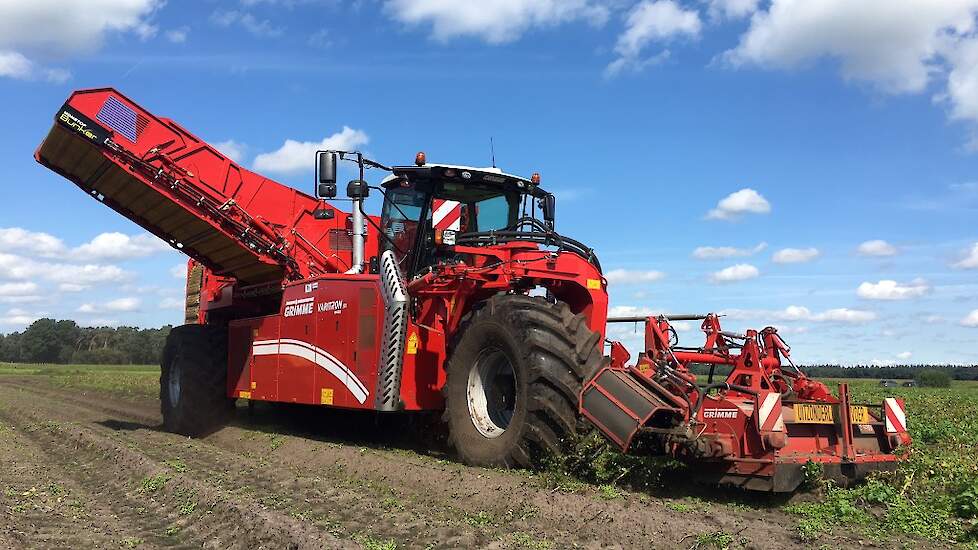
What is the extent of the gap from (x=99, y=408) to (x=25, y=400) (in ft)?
13.2

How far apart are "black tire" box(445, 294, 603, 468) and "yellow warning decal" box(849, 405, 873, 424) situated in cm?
203

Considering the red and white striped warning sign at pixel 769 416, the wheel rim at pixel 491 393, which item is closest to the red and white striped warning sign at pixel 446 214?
the wheel rim at pixel 491 393

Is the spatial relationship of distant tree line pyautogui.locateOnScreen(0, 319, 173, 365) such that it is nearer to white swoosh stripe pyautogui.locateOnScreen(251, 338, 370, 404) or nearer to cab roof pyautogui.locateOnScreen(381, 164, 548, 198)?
white swoosh stripe pyautogui.locateOnScreen(251, 338, 370, 404)

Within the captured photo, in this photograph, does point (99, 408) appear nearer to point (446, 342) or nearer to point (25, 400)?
point (25, 400)

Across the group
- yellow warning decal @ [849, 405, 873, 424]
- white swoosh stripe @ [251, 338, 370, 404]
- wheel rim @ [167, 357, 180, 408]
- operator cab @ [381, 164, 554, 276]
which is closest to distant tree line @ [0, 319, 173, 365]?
wheel rim @ [167, 357, 180, 408]

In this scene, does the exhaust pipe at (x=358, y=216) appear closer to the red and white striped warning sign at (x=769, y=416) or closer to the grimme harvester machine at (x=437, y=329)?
the grimme harvester machine at (x=437, y=329)

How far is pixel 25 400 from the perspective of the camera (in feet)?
64.0

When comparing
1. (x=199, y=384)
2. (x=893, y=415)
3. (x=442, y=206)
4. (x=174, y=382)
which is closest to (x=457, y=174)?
(x=442, y=206)

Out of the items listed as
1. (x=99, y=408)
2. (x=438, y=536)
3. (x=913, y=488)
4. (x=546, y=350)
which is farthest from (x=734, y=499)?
(x=99, y=408)

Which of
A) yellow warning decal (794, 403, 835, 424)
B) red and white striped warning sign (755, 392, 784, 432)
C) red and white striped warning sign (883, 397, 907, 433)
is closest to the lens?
red and white striped warning sign (755, 392, 784, 432)

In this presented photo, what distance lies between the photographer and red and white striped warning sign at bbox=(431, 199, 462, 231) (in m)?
8.84

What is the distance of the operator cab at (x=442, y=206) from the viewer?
879 centimetres

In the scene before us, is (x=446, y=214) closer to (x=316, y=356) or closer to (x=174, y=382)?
(x=316, y=356)

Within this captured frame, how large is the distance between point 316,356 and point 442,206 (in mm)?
2479
